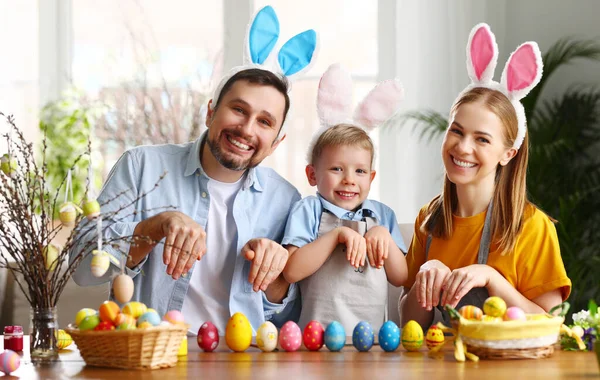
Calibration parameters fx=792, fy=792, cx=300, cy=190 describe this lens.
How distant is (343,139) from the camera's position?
88.7 inches

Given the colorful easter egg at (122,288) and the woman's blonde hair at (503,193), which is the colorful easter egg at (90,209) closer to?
the colorful easter egg at (122,288)

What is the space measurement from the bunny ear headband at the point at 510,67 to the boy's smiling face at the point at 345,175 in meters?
0.36

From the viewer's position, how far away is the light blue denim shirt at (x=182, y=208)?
225 centimetres

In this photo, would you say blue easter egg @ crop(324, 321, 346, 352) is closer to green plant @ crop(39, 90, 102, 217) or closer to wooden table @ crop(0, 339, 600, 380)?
wooden table @ crop(0, 339, 600, 380)

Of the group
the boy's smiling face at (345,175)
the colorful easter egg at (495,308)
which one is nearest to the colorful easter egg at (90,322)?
the colorful easter egg at (495,308)

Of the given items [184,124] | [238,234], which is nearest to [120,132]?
[184,124]

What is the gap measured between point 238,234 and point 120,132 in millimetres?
2917

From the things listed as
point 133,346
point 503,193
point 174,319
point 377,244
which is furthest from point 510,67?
point 133,346

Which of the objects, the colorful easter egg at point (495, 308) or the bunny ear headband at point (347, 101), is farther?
the bunny ear headband at point (347, 101)

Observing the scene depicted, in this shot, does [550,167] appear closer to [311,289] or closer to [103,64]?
[311,289]

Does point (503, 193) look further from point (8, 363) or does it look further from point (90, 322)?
point (8, 363)

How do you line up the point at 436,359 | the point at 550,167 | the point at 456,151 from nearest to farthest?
the point at 436,359, the point at 456,151, the point at 550,167

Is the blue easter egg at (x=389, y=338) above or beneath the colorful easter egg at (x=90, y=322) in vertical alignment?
beneath

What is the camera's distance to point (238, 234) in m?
2.28
